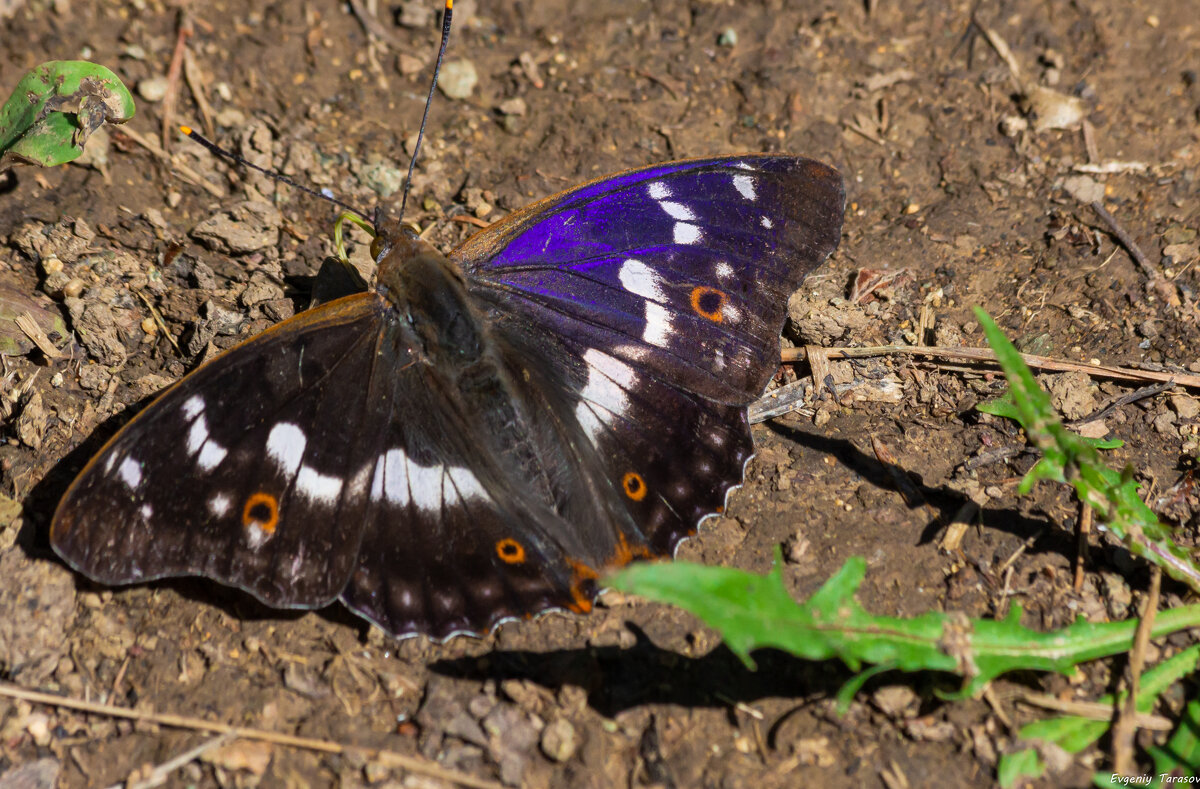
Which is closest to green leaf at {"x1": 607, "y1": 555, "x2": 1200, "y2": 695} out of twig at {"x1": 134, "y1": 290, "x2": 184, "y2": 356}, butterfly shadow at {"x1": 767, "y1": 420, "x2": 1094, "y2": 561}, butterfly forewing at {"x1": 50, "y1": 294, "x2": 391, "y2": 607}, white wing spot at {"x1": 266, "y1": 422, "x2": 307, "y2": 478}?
butterfly shadow at {"x1": 767, "y1": 420, "x2": 1094, "y2": 561}

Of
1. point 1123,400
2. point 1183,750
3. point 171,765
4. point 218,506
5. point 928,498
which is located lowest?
point 171,765

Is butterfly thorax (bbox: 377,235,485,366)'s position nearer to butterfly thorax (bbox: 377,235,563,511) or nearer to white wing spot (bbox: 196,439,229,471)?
butterfly thorax (bbox: 377,235,563,511)

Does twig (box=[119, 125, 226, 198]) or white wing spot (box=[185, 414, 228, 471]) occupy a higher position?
twig (box=[119, 125, 226, 198])

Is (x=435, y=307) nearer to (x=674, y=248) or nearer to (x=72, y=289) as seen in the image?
(x=674, y=248)

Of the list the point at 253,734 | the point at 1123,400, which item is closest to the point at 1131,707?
the point at 1123,400

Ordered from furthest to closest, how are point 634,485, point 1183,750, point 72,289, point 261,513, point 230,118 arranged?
point 230,118
point 72,289
point 634,485
point 261,513
point 1183,750

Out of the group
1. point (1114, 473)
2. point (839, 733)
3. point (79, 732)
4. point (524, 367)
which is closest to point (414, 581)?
point (524, 367)
